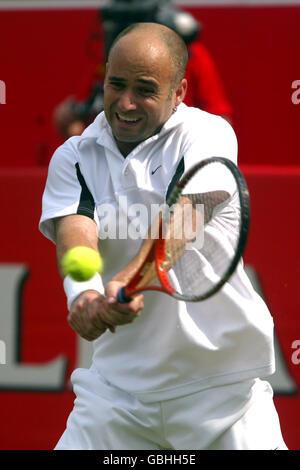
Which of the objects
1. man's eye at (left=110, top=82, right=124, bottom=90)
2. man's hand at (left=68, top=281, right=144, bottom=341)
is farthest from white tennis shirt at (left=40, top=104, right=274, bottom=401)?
man's hand at (left=68, top=281, right=144, bottom=341)

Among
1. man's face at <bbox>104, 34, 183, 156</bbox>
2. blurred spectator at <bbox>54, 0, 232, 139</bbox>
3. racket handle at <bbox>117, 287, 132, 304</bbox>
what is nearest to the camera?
racket handle at <bbox>117, 287, 132, 304</bbox>

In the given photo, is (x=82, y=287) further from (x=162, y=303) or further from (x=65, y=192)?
(x=65, y=192)

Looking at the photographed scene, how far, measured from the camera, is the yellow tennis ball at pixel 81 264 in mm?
2896

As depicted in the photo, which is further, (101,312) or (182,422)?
(182,422)

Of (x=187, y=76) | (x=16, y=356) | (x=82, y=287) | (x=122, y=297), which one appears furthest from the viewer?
(x=187, y=76)

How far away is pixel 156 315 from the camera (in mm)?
3295

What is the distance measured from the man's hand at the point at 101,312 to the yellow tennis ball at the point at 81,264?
73mm

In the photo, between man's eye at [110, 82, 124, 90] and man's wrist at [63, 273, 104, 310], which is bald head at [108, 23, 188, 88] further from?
man's wrist at [63, 273, 104, 310]

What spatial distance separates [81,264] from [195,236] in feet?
1.49

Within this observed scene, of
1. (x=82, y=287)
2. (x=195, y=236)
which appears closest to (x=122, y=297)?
(x=82, y=287)

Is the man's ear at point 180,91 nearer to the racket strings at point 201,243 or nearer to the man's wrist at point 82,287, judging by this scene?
the racket strings at point 201,243

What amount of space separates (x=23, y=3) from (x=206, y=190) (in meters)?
6.99

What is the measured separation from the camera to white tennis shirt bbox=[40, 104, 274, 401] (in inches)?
128
